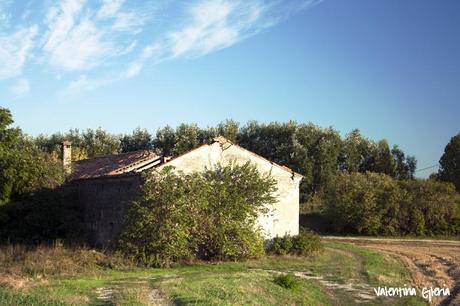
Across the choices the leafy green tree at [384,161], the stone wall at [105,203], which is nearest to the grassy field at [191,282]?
the stone wall at [105,203]

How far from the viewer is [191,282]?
18.2 meters

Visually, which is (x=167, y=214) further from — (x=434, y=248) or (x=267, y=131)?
(x=267, y=131)

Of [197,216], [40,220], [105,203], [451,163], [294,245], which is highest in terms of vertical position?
[451,163]

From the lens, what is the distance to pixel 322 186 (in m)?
65.8

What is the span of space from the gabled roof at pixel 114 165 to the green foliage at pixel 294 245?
7.73 meters

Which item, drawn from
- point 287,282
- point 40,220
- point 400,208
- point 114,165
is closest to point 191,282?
point 287,282

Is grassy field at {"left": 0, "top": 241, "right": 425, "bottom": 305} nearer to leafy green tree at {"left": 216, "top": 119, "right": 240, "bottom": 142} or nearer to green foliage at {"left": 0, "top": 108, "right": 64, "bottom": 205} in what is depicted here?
green foliage at {"left": 0, "top": 108, "right": 64, "bottom": 205}

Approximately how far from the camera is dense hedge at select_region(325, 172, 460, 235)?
46469 mm

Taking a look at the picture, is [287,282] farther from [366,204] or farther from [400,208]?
[400,208]

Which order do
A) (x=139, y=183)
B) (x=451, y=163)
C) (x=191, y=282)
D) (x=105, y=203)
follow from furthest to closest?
(x=451, y=163) → (x=105, y=203) → (x=139, y=183) → (x=191, y=282)

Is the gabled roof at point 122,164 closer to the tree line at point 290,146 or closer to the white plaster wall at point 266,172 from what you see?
the white plaster wall at point 266,172

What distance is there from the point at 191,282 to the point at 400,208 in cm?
3284

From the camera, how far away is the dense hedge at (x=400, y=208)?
46.5m

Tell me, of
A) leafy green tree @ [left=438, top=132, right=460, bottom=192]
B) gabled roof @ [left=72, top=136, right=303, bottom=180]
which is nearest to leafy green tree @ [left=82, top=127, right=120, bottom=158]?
gabled roof @ [left=72, top=136, right=303, bottom=180]
